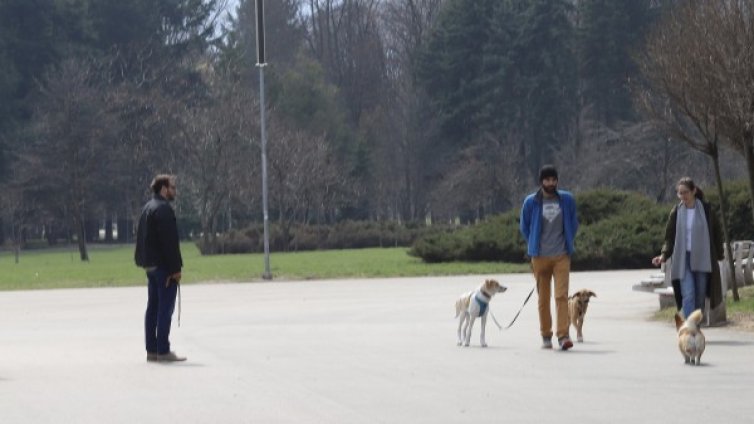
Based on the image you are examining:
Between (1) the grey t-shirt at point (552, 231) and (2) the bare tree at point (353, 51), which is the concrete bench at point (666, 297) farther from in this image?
(2) the bare tree at point (353, 51)

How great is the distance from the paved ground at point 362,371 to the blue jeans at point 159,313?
0.30 m

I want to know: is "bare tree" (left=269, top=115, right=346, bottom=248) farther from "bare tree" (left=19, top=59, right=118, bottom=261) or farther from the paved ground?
the paved ground

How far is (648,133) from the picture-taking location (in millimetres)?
78000

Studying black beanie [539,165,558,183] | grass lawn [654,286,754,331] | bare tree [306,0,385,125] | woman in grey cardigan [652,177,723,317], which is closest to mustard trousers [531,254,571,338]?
black beanie [539,165,558,183]

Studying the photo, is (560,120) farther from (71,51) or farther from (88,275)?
(88,275)

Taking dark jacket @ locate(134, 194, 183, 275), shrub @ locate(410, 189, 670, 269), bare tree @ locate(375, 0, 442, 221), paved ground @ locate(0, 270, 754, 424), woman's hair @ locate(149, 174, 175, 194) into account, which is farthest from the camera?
bare tree @ locate(375, 0, 442, 221)

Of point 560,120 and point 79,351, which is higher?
point 560,120

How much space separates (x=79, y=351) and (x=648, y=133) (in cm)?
6145

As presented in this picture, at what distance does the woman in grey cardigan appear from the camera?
58.6 feet

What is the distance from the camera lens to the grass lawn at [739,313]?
2039 centimetres

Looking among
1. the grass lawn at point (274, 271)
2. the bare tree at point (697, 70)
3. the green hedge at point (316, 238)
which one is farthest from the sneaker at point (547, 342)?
the green hedge at point (316, 238)

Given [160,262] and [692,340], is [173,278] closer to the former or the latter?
[160,262]

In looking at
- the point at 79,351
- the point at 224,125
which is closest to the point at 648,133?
the point at 224,125

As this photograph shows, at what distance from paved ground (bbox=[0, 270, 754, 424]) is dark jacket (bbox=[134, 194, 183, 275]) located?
107 cm
